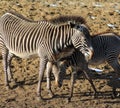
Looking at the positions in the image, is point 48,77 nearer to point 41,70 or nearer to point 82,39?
point 41,70

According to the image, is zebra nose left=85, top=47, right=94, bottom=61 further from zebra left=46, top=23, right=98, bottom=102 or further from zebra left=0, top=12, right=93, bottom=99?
zebra left=46, top=23, right=98, bottom=102


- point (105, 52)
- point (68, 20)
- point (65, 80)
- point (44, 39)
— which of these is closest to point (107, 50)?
A: point (105, 52)

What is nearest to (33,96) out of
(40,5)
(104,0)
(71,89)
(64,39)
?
(71,89)

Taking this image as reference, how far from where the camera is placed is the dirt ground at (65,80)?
10.7 metres

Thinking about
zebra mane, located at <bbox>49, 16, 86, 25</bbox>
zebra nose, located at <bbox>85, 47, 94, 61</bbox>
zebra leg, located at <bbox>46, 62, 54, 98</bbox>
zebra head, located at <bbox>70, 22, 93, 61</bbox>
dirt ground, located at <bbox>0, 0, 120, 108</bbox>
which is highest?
zebra mane, located at <bbox>49, 16, 86, 25</bbox>

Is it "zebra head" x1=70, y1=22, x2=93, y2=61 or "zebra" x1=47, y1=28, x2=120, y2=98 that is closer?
"zebra head" x1=70, y1=22, x2=93, y2=61

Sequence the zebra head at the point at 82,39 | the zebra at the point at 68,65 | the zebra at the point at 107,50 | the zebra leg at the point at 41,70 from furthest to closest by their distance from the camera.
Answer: the zebra at the point at 107,50, the zebra at the point at 68,65, the zebra leg at the point at 41,70, the zebra head at the point at 82,39

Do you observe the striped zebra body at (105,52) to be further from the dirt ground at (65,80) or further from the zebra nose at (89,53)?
the dirt ground at (65,80)

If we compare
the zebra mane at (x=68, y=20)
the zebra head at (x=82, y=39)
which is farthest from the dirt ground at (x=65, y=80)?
the zebra mane at (x=68, y=20)

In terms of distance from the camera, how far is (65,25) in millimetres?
10562

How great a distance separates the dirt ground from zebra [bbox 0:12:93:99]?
21.2 inches

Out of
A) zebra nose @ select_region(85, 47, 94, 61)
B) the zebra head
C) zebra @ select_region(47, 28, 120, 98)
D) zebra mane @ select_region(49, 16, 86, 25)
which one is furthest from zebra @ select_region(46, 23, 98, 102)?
zebra mane @ select_region(49, 16, 86, 25)

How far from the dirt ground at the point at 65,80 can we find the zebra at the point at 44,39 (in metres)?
0.54

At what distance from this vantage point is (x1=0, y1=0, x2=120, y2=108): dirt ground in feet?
35.0
